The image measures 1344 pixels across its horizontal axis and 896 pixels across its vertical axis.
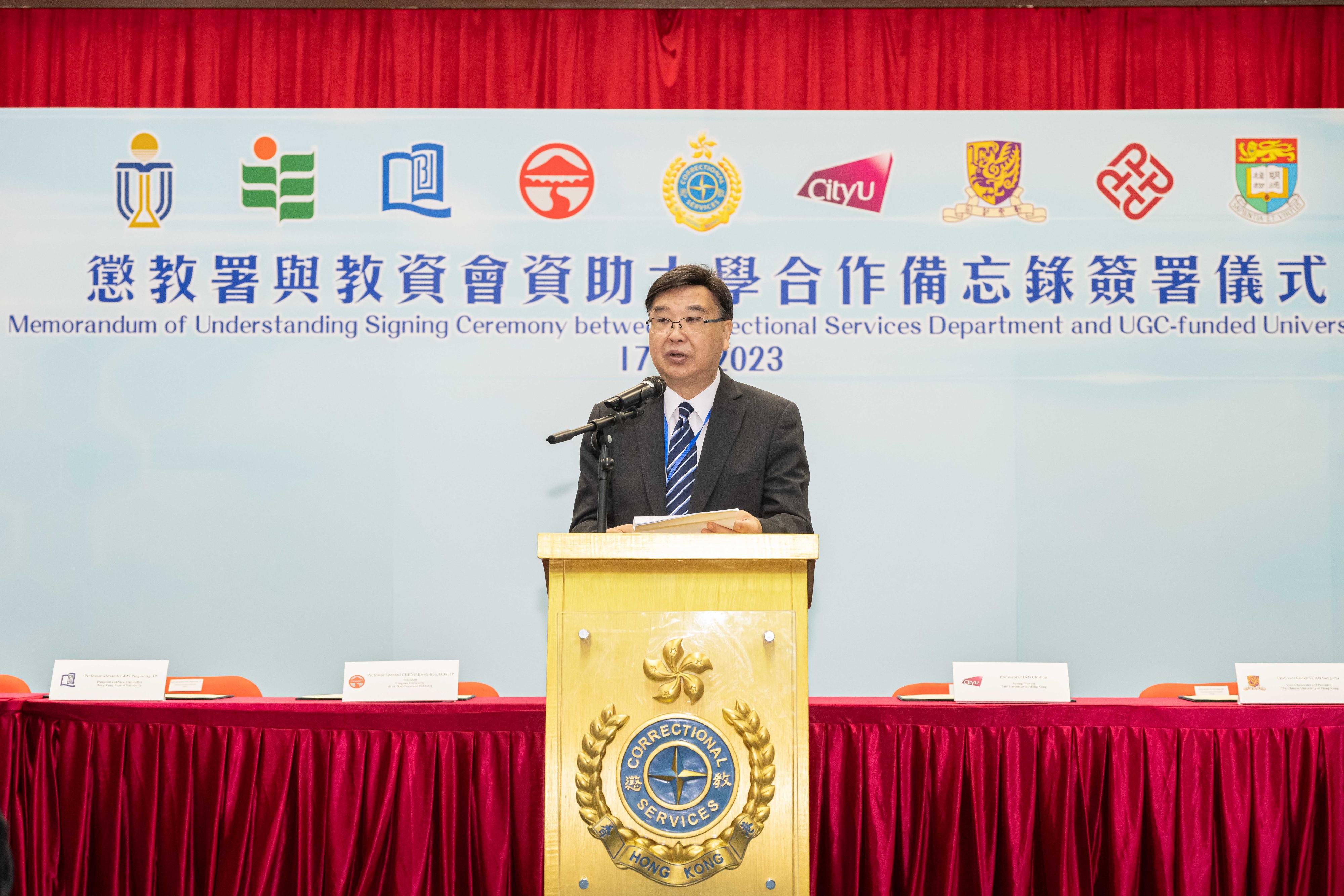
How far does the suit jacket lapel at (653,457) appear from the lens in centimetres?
249

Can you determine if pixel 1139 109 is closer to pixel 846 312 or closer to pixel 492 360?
pixel 846 312

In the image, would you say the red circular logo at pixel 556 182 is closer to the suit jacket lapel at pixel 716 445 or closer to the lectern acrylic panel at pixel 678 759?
the suit jacket lapel at pixel 716 445

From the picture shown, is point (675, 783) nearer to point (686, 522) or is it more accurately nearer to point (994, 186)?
point (686, 522)

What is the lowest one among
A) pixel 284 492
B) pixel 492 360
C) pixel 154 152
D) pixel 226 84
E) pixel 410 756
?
pixel 410 756

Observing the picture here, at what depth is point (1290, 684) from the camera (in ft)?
9.31

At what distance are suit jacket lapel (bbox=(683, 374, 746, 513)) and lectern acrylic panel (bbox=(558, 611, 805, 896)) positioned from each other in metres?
0.66

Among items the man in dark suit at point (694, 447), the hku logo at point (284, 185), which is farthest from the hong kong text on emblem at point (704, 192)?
the man in dark suit at point (694, 447)

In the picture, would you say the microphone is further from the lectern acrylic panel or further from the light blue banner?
the light blue banner

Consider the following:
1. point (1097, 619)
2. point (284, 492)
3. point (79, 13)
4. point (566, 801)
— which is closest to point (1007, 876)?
point (566, 801)

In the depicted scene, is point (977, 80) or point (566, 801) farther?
point (977, 80)

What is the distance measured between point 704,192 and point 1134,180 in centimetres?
171

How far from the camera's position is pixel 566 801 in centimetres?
179

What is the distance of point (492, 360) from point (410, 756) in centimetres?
190

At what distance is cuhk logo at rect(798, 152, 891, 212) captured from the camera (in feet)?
14.1
